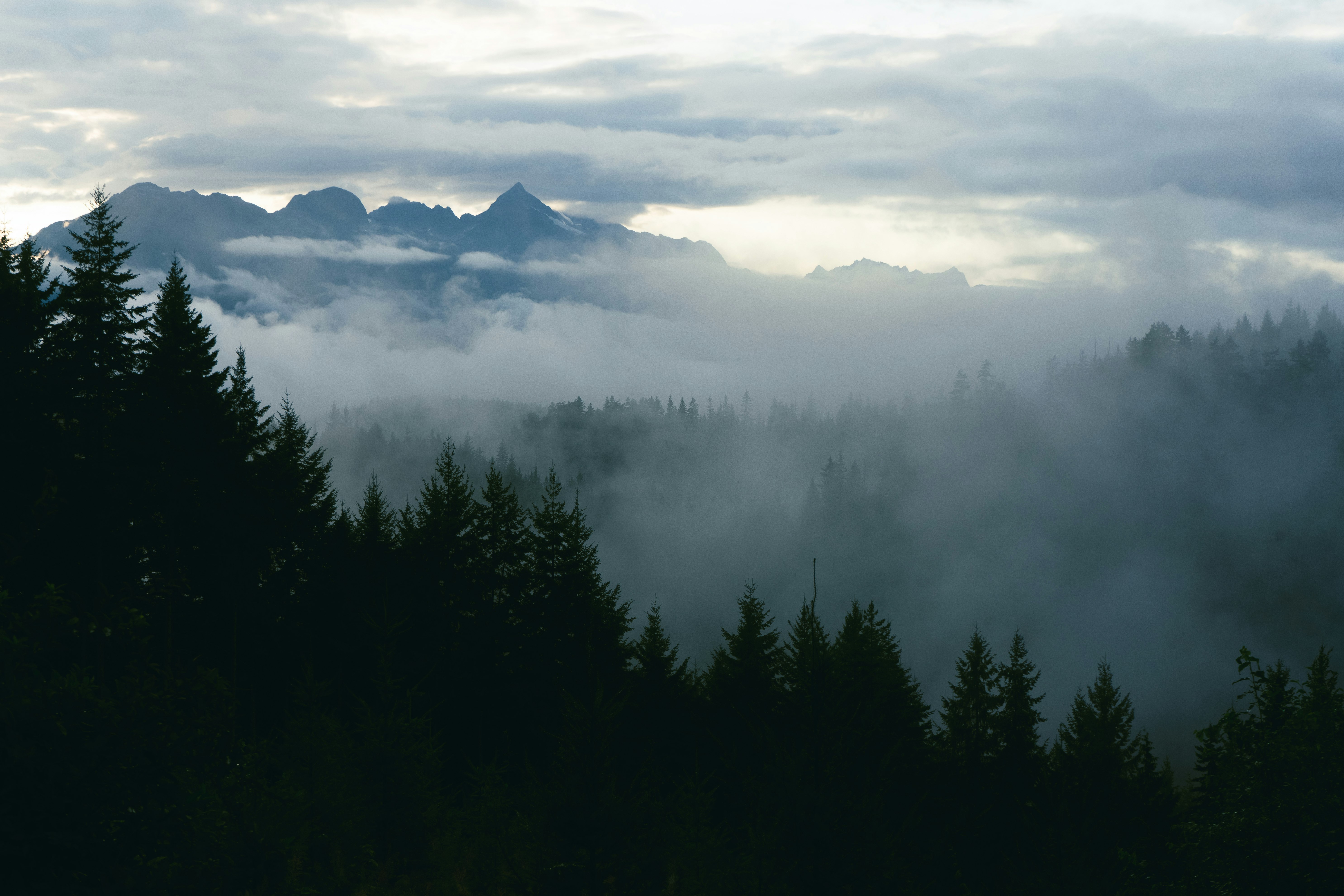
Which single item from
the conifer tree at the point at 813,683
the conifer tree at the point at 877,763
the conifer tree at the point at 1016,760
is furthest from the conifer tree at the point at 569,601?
the conifer tree at the point at 1016,760

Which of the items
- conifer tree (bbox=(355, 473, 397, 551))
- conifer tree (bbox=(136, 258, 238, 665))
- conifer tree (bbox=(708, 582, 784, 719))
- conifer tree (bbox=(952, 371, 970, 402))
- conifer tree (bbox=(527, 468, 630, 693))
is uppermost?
conifer tree (bbox=(952, 371, 970, 402))

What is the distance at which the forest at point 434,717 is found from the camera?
29.3ft

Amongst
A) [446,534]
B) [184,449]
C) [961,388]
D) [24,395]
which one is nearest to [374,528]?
[446,534]

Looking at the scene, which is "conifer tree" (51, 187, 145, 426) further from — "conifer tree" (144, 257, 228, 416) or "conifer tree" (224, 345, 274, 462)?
"conifer tree" (224, 345, 274, 462)

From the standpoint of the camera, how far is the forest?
29.3 ft

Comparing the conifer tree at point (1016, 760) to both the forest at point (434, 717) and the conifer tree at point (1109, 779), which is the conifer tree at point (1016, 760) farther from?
the conifer tree at point (1109, 779)

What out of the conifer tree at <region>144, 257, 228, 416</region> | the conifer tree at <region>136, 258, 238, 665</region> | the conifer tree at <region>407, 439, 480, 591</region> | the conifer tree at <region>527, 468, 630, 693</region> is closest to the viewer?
the conifer tree at <region>136, 258, 238, 665</region>

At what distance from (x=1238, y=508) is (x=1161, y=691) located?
202 feet

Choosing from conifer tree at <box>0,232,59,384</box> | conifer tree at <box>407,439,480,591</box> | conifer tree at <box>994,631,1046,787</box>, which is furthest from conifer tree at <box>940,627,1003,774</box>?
conifer tree at <box>0,232,59,384</box>

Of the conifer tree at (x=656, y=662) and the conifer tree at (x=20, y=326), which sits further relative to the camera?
the conifer tree at (x=656, y=662)

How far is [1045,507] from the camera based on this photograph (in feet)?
551

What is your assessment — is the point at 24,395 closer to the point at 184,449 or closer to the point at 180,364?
the point at 184,449

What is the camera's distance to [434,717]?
2942 cm

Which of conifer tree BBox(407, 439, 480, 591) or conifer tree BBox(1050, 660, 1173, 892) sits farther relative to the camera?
conifer tree BBox(1050, 660, 1173, 892)
